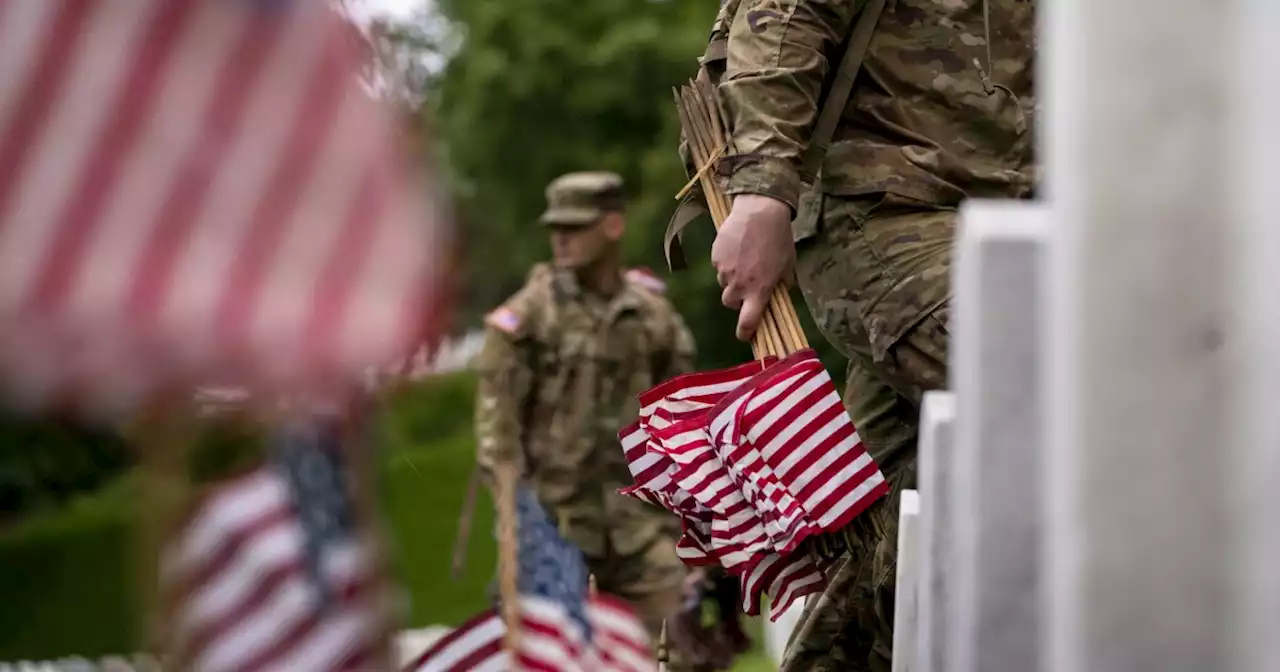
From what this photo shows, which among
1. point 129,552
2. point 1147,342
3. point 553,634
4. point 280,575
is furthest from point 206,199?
point 553,634

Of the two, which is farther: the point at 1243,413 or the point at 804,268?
the point at 804,268

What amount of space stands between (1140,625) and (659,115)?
744 inches

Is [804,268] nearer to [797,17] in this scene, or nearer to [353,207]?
[797,17]

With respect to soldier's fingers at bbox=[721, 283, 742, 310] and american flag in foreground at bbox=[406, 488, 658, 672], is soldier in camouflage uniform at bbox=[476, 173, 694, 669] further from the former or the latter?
soldier's fingers at bbox=[721, 283, 742, 310]

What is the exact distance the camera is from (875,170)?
3.84m

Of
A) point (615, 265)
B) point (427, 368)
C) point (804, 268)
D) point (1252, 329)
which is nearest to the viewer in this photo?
point (427, 368)

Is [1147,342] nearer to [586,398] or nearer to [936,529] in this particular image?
[936,529]

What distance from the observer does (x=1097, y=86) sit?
1.96 meters

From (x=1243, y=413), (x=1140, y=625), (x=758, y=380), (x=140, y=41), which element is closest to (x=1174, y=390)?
(x=1243, y=413)

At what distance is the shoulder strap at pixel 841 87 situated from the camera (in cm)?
388

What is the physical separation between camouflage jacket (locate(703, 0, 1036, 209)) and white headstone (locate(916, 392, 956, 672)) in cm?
75

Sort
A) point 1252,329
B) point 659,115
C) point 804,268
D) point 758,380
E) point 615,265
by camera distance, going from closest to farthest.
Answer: point 1252,329 → point 758,380 → point 804,268 → point 615,265 → point 659,115

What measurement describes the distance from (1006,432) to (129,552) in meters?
1.59

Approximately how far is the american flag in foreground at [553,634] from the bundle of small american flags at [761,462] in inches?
33.6
